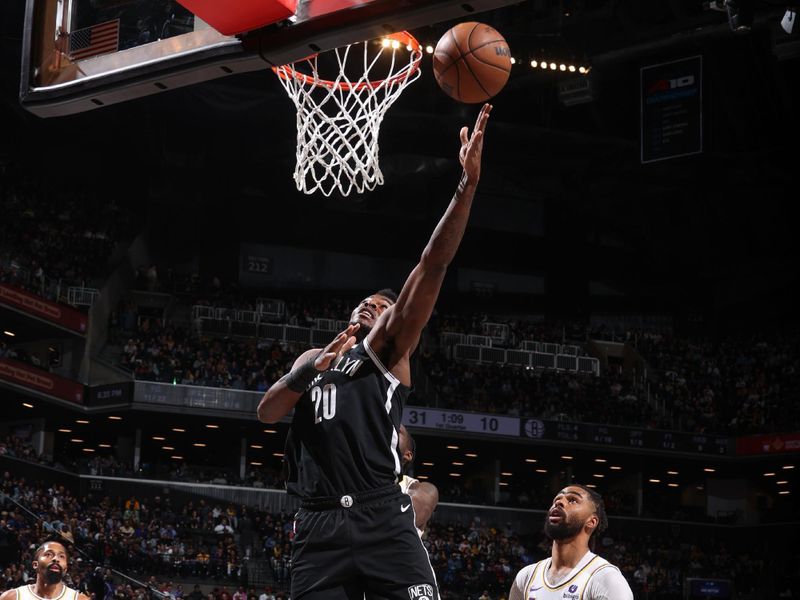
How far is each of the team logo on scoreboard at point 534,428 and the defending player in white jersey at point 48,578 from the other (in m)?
23.3

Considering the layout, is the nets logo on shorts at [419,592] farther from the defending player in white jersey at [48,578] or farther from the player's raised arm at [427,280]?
the defending player in white jersey at [48,578]

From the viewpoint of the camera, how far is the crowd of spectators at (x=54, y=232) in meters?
28.6

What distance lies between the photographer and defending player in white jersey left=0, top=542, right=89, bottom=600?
7.50 m

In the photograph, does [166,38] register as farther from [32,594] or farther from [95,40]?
[32,594]

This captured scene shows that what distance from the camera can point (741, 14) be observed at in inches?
627

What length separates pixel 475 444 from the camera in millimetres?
31719

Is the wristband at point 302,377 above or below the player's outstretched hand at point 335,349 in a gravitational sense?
below

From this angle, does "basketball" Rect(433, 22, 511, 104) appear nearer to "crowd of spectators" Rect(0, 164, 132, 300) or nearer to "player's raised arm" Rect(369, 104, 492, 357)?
"player's raised arm" Rect(369, 104, 492, 357)

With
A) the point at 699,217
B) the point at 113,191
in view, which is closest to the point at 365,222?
the point at 113,191

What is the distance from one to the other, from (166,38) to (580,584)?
11.2 feet

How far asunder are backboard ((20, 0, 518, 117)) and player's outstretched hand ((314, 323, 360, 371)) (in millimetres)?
1467

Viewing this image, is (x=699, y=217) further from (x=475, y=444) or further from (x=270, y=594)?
(x=270, y=594)

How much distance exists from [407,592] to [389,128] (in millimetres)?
28067

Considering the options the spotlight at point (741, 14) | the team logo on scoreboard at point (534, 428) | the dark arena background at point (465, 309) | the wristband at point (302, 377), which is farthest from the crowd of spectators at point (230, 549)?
the wristband at point (302, 377)
